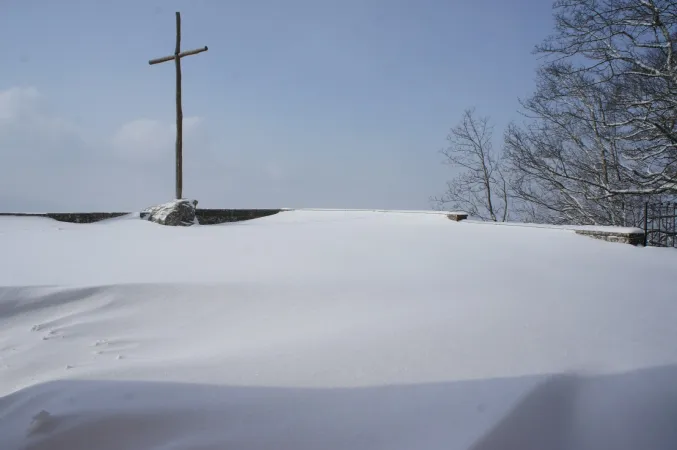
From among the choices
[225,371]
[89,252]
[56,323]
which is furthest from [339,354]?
[89,252]

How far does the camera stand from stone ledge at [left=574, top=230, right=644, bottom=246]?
5312 mm

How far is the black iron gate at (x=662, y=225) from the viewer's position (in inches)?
330

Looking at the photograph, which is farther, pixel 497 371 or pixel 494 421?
pixel 497 371

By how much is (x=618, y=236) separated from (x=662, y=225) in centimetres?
468

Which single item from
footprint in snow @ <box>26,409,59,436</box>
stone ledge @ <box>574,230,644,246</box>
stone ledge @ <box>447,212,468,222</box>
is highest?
stone ledge @ <box>447,212,468,222</box>

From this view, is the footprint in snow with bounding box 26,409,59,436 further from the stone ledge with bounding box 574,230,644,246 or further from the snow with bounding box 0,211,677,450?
the stone ledge with bounding box 574,230,644,246

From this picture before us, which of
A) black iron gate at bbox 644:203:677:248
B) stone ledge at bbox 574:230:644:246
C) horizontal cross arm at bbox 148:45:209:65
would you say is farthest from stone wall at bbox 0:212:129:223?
black iron gate at bbox 644:203:677:248

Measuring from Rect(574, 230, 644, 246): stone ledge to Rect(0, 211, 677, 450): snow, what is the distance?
2.97 feet

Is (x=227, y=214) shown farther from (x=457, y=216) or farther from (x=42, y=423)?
(x=42, y=423)

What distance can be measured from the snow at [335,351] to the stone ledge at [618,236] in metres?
0.90

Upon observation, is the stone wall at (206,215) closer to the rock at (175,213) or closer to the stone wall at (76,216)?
the stone wall at (76,216)

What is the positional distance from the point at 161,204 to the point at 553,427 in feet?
25.5

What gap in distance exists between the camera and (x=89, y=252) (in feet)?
15.1

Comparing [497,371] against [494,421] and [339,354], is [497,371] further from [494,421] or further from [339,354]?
[339,354]
